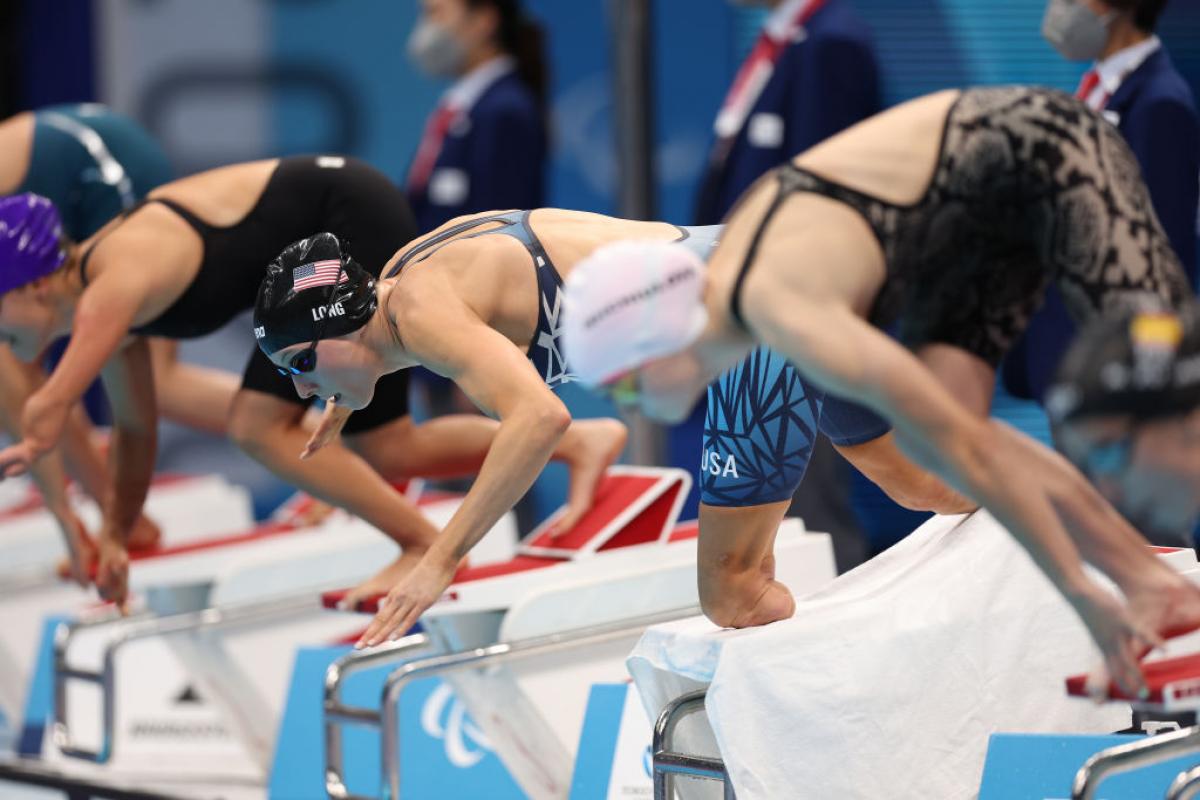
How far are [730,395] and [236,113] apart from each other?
19.9 feet

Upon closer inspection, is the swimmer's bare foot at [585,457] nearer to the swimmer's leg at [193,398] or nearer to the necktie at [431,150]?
the swimmer's leg at [193,398]

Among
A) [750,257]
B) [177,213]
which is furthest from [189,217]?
[750,257]

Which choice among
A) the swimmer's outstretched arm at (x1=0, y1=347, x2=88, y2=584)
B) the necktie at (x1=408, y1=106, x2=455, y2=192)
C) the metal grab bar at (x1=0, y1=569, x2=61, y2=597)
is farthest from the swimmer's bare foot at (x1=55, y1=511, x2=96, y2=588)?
the necktie at (x1=408, y1=106, x2=455, y2=192)

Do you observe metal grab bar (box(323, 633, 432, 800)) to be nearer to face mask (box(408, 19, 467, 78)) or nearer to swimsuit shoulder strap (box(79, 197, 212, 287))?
swimsuit shoulder strap (box(79, 197, 212, 287))

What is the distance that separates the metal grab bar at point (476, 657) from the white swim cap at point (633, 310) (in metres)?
1.46

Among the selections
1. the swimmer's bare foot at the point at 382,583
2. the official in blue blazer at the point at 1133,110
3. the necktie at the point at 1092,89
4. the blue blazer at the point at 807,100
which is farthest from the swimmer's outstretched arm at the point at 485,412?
the blue blazer at the point at 807,100

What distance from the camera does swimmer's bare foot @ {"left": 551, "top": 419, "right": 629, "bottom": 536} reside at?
4.71 meters

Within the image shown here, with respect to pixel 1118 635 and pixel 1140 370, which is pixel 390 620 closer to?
pixel 1118 635

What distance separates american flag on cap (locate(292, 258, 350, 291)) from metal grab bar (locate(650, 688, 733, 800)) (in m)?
1.04

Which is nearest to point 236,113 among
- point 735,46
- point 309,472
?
point 735,46

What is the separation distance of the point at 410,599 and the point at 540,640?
0.96 metres

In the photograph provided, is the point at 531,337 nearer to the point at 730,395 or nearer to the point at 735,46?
the point at 730,395

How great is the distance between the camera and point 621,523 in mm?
4645

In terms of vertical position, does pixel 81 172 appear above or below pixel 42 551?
above
